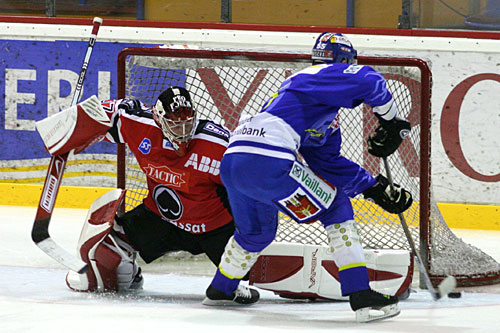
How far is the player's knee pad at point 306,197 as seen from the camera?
286 cm

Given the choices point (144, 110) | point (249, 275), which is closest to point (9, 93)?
point (144, 110)

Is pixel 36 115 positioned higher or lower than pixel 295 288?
higher

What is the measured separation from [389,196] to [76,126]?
1.21 m

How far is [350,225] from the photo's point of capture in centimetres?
293

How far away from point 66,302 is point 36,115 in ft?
8.35

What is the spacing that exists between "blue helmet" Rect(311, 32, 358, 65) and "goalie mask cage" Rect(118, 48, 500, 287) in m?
0.76

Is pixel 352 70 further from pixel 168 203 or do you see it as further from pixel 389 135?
pixel 168 203

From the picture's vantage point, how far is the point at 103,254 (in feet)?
11.1

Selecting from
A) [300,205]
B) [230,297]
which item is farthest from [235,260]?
[300,205]

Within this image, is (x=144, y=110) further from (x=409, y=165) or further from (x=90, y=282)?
(x=409, y=165)

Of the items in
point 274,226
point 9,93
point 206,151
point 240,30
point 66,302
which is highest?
point 240,30

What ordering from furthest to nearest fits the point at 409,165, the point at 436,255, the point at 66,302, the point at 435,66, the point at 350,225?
the point at 435,66
the point at 409,165
the point at 436,255
the point at 66,302
the point at 350,225

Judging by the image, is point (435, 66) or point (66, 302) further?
point (435, 66)

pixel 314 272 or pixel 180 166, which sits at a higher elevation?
pixel 180 166
